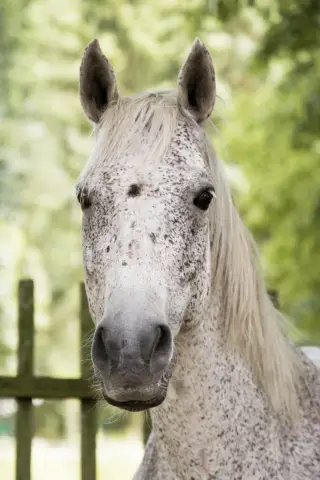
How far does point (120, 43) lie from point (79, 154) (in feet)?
9.96

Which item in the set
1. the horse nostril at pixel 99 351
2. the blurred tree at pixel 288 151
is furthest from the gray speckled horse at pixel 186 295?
the blurred tree at pixel 288 151

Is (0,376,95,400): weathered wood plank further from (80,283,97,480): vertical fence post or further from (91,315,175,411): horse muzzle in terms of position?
(91,315,175,411): horse muzzle

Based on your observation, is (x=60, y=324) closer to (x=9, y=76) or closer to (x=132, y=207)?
(x=9, y=76)

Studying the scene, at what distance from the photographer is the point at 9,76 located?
18000mm

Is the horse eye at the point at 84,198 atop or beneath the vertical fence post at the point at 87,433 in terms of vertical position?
atop

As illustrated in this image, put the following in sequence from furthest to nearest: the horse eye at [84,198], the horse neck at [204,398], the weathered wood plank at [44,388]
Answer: the weathered wood plank at [44,388] < the horse neck at [204,398] < the horse eye at [84,198]

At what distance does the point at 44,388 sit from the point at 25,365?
0.52 ft

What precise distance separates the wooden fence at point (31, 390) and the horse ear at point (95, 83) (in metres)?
1.44

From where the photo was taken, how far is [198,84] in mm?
2383

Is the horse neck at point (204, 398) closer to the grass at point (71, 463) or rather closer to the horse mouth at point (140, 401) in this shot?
the horse mouth at point (140, 401)

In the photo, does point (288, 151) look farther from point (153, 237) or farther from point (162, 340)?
point (162, 340)

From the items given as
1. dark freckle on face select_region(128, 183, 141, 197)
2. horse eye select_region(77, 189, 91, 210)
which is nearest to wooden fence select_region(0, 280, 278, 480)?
horse eye select_region(77, 189, 91, 210)

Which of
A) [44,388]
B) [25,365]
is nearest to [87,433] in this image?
[44,388]

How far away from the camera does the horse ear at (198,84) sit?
2.33m
